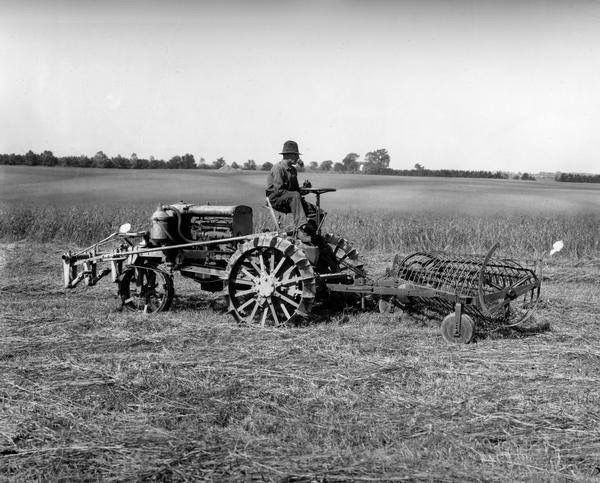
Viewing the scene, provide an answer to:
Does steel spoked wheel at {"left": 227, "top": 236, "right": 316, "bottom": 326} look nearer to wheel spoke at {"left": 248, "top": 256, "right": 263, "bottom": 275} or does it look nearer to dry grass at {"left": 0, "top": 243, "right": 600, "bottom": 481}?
wheel spoke at {"left": 248, "top": 256, "right": 263, "bottom": 275}

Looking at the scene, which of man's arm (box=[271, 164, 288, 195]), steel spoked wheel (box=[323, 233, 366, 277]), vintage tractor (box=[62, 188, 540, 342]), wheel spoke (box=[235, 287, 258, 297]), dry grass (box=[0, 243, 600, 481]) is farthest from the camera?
steel spoked wheel (box=[323, 233, 366, 277])

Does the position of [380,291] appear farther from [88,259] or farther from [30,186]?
[30,186]

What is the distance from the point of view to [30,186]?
30.2 m

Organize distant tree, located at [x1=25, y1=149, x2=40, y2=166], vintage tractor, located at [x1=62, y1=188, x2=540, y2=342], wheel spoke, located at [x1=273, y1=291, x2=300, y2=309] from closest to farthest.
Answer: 1. vintage tractor, located at [x1=62, y1=188, x2=540, y2=342]
2. wheel spoke, located at [x1=273, y1=291, x2=300, y2=309]
3. distant tree, located at [x1=25, y1=149, x2=40, y2=166]

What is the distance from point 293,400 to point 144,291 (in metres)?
4.04

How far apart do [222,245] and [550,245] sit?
29.4ft

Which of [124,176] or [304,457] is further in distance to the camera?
[124,176]

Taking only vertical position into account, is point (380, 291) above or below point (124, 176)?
below

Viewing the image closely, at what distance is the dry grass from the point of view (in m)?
3.60

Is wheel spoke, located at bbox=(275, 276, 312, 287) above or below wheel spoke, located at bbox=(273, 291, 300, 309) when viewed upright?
above

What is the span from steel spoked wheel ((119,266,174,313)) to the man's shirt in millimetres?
1965

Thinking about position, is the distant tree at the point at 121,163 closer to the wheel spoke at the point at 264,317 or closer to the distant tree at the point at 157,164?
the distant tree at the point at 157,164

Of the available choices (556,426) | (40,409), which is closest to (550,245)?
(556,426)

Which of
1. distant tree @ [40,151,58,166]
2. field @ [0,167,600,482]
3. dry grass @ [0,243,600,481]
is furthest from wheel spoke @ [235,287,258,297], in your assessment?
distant tree @ [40,151,58,166]
